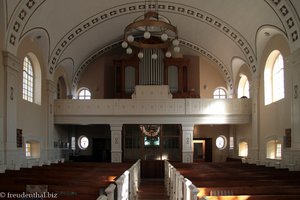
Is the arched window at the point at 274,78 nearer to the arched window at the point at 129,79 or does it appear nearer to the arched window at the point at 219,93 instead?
the arched window at the point at 219,93

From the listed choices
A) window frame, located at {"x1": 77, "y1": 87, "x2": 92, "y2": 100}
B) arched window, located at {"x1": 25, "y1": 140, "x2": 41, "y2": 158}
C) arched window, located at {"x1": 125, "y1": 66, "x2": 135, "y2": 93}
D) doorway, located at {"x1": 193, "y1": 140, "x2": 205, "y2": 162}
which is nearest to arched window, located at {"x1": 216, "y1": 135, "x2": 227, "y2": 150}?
doorway, located at {"x1": 193, "y1": 140, "x2": 205, "y2": 162}

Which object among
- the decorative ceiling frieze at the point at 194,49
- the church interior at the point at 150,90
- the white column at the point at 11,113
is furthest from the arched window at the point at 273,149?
the white column at the point at 11,113

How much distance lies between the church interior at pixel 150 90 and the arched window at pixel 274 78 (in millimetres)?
46

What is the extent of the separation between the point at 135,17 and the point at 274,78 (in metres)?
7.13

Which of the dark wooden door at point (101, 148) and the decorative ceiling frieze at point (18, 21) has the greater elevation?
the decorative ceiling frieze at point (18, 21)

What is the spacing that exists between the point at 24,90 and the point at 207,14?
28.4 feet

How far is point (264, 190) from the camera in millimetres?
7230

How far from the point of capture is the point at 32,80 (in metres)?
Result: 17.5

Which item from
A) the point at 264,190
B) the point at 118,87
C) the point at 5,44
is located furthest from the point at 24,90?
the point at 264,190

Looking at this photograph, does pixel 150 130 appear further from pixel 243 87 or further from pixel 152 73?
pixel 243 87

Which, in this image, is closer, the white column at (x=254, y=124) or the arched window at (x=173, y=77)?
the white column at (x=254, y=124)

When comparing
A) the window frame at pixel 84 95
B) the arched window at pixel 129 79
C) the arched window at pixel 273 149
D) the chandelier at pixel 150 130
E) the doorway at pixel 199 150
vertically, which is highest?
the arched window at pixel 129 79

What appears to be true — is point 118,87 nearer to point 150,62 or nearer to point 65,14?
point 150,62

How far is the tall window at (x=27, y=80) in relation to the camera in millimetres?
16453
